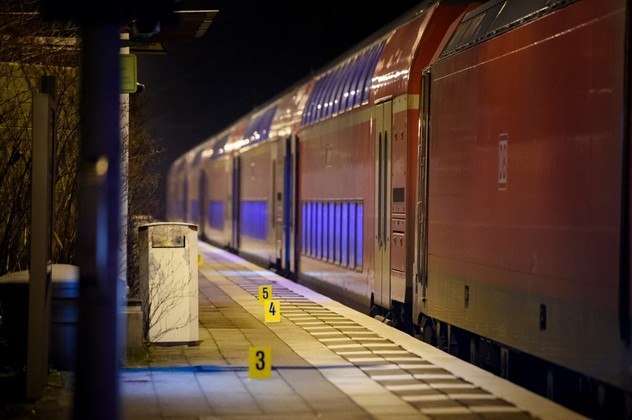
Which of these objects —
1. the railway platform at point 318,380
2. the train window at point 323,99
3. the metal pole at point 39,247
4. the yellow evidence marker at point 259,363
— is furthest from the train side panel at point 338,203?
the metal pole at point 39,247

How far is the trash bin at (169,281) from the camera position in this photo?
14195mm

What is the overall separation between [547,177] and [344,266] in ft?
36.9

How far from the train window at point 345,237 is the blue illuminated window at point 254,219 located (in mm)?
11169

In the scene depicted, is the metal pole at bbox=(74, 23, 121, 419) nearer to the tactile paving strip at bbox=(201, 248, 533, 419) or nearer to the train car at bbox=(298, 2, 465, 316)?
the tactile paving strip at bbox=(201, 248, 533, 419)

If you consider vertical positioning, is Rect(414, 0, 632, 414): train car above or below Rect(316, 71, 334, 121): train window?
below

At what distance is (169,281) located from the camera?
1438cm

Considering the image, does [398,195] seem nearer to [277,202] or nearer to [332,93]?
[332,93]

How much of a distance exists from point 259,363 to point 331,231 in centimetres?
1193

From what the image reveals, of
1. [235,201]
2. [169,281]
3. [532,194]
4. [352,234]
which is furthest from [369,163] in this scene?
[235,201]

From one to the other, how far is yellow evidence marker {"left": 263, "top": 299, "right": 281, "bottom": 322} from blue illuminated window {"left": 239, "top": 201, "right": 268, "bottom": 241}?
15833 millimetres

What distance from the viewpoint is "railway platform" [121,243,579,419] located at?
9.66 m

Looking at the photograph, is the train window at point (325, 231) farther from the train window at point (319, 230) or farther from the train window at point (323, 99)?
the train window at point (323, 99)

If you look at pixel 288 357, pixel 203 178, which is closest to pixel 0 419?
pixel 288 357

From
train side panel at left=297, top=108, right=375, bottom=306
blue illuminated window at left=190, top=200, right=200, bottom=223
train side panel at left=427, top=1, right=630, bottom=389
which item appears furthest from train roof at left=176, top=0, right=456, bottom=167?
blue illuminated window at left=190, top=200, right=200, bottom=223
